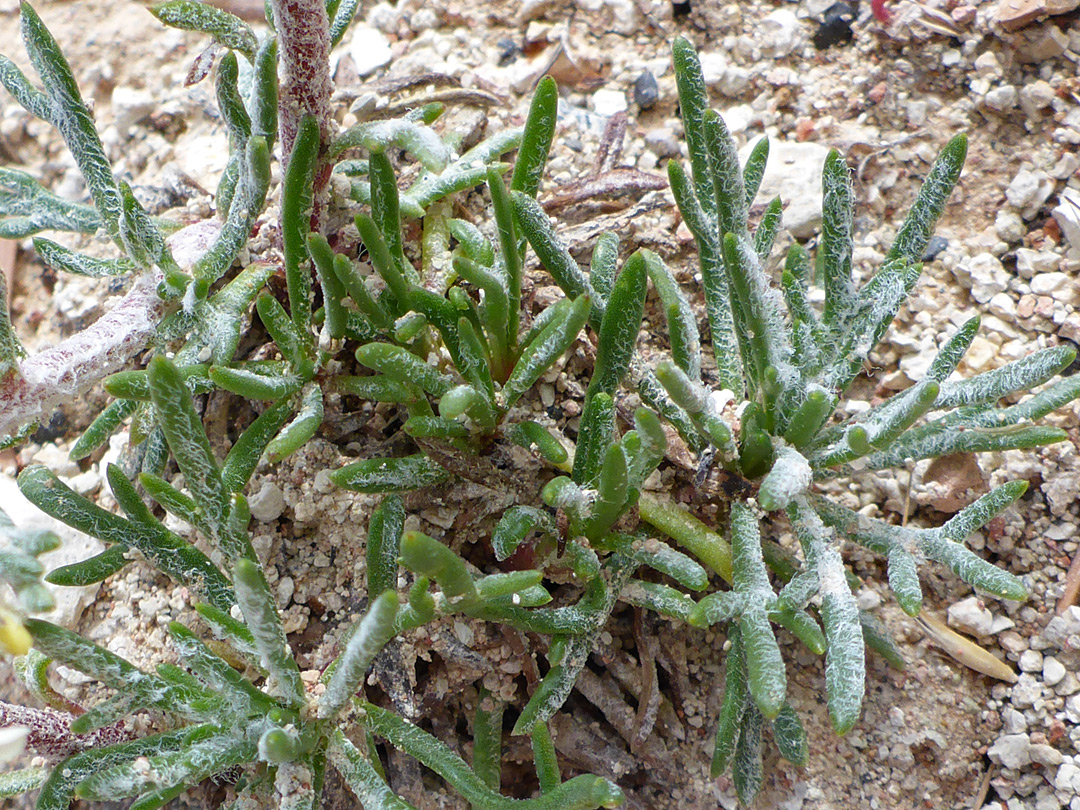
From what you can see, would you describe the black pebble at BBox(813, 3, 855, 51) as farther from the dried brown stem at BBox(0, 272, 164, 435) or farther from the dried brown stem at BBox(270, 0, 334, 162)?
the dried brown stem at BBox(0, 272, 164, 435)

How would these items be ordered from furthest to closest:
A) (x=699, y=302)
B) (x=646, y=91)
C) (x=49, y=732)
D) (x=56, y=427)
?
(x=646, y=91) < (x=56, y=427) < (x=699, y=302) < (x=49, y=732)

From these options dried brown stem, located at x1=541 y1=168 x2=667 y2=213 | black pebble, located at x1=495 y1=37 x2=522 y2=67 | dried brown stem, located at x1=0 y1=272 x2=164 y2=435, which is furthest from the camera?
black pebble, located at x1=495 y1=37 x2=522 y2=67

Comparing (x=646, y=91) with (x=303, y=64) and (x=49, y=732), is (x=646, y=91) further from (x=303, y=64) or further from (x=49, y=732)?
(x=49, y=732)

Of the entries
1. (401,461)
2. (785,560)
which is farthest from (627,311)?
(785,560)

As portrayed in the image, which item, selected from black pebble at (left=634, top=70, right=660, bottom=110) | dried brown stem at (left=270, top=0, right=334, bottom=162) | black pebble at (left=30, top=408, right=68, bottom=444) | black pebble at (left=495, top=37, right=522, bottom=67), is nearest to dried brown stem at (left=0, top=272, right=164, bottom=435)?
dried brown stem at (left=270, top=0, right=334, bottom=162)

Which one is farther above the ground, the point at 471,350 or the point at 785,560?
the point at 471,350

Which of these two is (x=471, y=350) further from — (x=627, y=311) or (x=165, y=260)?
(x=165, y=260)

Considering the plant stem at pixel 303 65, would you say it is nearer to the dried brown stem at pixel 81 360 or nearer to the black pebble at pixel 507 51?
the dried brown stem at pixel 81 360

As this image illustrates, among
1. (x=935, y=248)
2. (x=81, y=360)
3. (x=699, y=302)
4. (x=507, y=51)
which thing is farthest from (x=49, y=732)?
(x=935, y=248)
